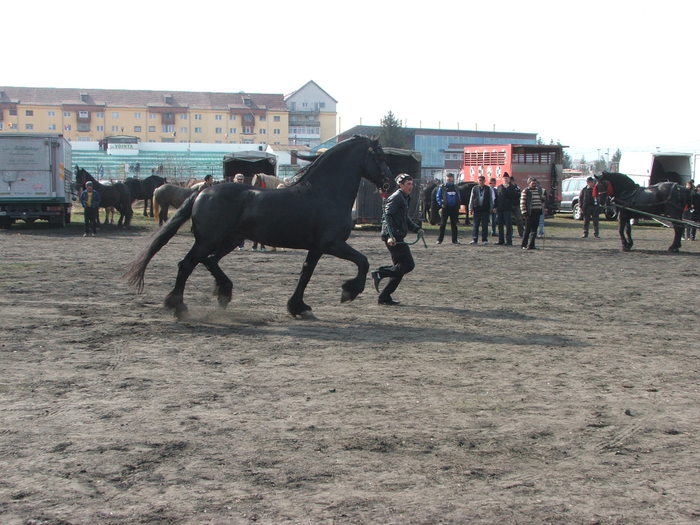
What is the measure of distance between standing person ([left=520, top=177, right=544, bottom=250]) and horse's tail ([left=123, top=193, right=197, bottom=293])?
12.6 meters

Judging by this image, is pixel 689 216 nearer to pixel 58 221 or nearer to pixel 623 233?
pixel 623 233

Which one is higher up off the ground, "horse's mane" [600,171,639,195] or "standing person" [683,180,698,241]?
"horse's mane" [600,171,639,195]

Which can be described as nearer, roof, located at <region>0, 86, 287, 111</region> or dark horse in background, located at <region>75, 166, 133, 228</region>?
dark horse in background, located at <region>75, 166, 133, 228</region>

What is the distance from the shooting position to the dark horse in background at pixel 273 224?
9.65 meters

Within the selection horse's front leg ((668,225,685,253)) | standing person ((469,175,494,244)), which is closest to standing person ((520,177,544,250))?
standing person ((469,175,494,244))

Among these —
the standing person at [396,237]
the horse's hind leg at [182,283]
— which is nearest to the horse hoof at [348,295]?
the standing person at [396,237]

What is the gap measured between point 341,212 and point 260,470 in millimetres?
5660

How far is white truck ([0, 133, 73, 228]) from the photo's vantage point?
2622 centimetres

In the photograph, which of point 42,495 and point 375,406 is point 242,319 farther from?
point 42,495

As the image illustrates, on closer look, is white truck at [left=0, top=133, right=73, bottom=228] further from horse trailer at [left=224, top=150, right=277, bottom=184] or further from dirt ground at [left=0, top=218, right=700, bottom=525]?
dirt ground at [left=0, top=218, right=700, bottom=525]

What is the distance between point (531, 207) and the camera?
69.1 ft

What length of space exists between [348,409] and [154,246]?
4718 millimetres

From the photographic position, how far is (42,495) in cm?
413

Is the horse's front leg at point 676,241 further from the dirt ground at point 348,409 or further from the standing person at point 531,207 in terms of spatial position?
the dirt ground at point 348,409
